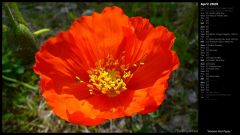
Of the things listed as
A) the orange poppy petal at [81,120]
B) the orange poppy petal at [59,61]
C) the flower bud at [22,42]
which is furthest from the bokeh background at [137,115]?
the orange poppy petal at [81,120]

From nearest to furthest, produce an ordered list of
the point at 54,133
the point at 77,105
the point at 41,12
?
the point at 77,105
the point at 54,133
the point at 41,12

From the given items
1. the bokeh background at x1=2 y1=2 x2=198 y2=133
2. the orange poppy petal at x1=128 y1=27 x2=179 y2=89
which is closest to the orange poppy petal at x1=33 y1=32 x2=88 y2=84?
the orange poppy petal at x1=128 y1=27 x2=179 y2=89

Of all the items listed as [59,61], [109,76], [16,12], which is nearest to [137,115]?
[109,76]

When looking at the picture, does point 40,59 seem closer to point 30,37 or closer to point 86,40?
point 86,40

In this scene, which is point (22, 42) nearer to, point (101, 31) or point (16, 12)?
point (16, 12)

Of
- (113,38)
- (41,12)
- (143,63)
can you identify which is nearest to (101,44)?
(113,38)

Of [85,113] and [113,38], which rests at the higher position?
[113,38]

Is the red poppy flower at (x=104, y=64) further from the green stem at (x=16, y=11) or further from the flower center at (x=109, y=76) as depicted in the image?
the green stem at (x=16, y=11)
